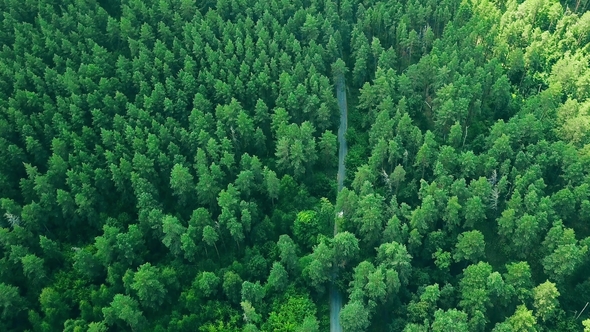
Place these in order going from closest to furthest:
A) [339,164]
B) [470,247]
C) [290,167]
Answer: [470,247] → [290,167] → [339,164]

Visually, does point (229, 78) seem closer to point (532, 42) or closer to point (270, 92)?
point (270, 92)

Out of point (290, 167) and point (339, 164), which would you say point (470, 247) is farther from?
point (290, 167)

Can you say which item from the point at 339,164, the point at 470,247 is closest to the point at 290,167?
the point at 339,164

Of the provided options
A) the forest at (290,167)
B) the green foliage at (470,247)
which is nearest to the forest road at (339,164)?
the forest at (290,167)

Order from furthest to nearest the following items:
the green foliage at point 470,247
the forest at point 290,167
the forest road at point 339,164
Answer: the forest road at point 339,164, the green foliage at point 470,247, the forest at point 290,167

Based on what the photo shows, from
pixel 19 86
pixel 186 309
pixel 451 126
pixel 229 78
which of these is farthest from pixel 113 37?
pixel 451 126

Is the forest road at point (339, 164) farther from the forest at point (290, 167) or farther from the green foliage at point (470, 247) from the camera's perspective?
the green foliage at point (470, 247)

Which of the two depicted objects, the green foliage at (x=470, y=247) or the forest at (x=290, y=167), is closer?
the forest at (x=290, y=167)
